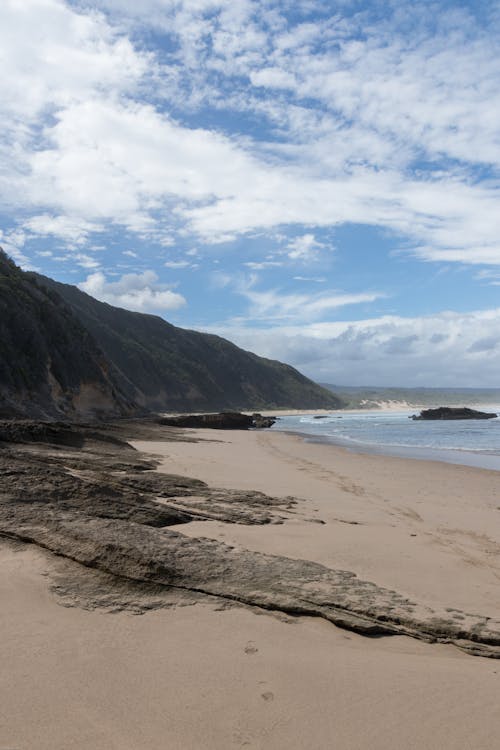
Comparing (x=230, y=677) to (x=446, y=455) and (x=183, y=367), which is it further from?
(x=183, y=367)

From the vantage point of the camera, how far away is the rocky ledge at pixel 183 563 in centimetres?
378

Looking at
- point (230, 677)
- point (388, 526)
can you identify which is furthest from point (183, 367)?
point (230, 677)

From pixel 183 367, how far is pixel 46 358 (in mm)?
62721

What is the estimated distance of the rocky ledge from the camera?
3.78 metres

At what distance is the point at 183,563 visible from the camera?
169 inches

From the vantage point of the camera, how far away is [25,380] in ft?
114

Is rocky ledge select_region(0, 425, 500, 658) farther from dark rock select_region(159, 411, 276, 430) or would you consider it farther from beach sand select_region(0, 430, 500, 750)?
dark rock select_region(159, 411, 276, 430)

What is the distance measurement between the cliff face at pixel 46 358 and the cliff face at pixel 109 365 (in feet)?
0.29

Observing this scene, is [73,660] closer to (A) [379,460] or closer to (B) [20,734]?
(B) [20,734]

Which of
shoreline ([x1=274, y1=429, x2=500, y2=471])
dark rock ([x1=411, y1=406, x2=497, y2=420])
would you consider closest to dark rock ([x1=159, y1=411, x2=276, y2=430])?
shoreline ([x1=274, y1=429, x2=500, y2=471])

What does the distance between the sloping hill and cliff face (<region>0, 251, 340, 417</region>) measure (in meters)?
0.23

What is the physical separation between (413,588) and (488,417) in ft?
222

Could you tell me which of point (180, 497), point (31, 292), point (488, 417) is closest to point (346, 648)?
point (180, 497)

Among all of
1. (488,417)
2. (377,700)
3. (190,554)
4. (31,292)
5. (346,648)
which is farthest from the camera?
(488,417)
